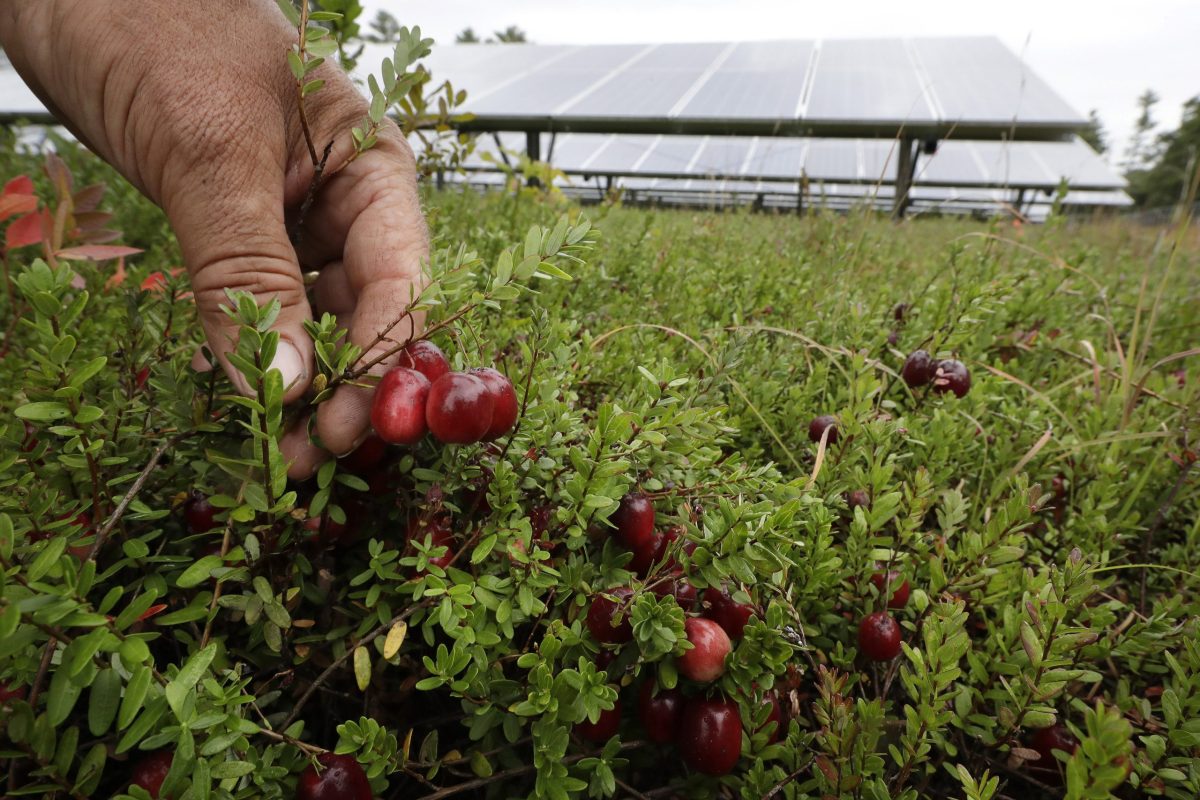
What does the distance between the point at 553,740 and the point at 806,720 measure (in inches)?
16.3

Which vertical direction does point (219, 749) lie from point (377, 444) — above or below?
below

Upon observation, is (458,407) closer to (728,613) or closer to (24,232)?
(728,613)

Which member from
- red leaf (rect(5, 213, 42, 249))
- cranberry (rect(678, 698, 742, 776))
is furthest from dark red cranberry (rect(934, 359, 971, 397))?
red leaf (rect(5, 213, 42, 249))

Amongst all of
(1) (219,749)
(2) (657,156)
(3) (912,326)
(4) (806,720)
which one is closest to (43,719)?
(1) (219,749)

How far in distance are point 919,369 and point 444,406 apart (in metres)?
1.12

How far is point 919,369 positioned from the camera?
139cm

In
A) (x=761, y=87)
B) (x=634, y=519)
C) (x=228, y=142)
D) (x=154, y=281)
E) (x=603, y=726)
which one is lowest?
(x=603, y=726)

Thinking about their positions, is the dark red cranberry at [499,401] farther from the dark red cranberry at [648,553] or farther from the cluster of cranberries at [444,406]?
the dark red cranberry at [648,553]

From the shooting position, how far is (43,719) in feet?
1.78

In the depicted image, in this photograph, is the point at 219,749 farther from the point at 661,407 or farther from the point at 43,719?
the point at 661,407

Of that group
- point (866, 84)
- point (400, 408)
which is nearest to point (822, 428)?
point (400, 408)

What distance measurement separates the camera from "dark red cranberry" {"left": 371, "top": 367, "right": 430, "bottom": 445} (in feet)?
2.41

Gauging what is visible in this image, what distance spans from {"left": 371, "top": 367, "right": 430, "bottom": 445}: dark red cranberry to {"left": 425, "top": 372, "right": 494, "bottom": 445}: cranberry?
0.9 inches

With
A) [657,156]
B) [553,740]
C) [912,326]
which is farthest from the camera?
[657,156]
